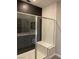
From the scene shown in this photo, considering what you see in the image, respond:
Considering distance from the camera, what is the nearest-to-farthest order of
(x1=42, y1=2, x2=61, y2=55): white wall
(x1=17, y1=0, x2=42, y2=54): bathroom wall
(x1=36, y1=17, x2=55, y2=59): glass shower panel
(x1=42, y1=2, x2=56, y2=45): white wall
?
(x1=17, y1=0, x2=42, y2=54): bathroom wall < (x1=36, y1=17, x2=55, y2=59): glass shower panel < (x1=42, y1=2, x2=61, y2=55): white wall < (x1=42, y1=2, x2=56, y2=45): white wall

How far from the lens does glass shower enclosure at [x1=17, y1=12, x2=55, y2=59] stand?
308cm

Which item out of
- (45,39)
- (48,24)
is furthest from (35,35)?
(48,24)

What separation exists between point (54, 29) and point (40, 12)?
1065 millimetres

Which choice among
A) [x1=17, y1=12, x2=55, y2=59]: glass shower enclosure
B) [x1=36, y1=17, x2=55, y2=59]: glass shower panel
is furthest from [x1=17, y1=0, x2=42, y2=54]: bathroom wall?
[x1=36, y1=17, x2=55, y2=59]: glass shower panel

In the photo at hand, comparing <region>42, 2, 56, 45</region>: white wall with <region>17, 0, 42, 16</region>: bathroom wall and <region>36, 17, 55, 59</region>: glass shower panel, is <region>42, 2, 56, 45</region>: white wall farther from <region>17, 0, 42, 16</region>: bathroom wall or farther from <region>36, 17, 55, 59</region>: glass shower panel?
<region>17, 0, 42, 16</region>: bathroom wall

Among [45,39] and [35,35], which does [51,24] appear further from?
[35,35]

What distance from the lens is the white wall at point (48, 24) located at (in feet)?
11.6

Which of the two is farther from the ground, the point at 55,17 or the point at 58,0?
the point at 58,0

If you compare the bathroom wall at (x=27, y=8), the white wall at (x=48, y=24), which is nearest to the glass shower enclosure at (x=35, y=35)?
the white wall at (x=48, y=24)

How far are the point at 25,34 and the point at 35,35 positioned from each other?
16.5 inches
